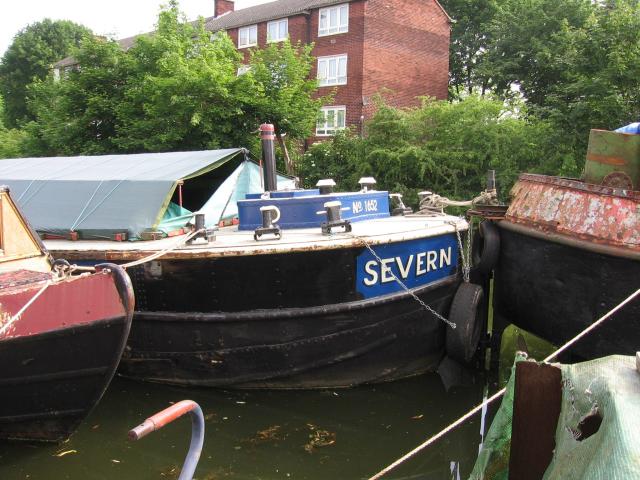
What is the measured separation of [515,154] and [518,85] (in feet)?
41.1

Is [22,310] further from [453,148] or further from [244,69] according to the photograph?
[244,69]

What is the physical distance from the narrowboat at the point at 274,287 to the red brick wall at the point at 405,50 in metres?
18.3

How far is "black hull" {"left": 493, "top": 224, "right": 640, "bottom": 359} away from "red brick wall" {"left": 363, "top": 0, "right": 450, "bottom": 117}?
18.4m

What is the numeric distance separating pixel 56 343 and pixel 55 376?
317 mm

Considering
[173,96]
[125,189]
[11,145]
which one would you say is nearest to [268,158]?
[125,189]

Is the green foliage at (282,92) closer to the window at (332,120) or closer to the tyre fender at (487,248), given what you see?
the tyre fender at (487,248)

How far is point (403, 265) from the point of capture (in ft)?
20.5

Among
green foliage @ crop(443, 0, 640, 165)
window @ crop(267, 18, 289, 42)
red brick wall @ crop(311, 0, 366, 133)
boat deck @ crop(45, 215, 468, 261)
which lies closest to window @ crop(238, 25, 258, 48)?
window @ crop(267, 18, 289, 42)

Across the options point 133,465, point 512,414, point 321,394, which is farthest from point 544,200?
point 133,465

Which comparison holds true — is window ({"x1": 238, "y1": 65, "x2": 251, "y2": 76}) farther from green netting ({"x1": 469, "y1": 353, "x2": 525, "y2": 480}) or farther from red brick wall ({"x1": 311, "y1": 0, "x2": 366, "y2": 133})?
green netting ({"x1": 469, "y1": 353, "x2": 525, "y2": 480})

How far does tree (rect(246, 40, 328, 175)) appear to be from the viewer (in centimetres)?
1484

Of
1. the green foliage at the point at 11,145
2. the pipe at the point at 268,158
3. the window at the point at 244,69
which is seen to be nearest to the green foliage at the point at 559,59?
the window at the point at 244,69

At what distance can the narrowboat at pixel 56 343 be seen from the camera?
4547 mm

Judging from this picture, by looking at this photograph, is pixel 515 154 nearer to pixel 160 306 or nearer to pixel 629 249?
pixel 629 249
